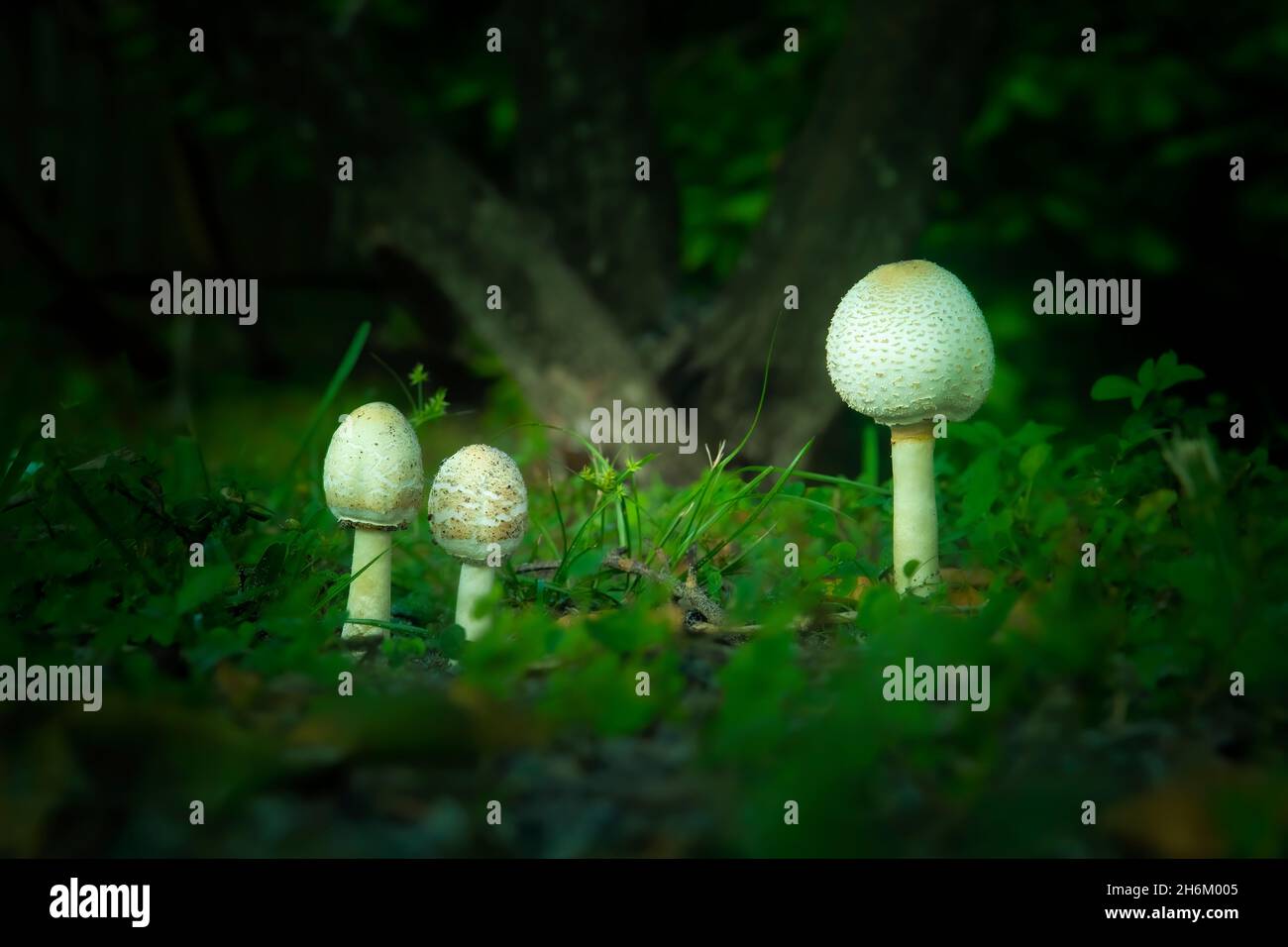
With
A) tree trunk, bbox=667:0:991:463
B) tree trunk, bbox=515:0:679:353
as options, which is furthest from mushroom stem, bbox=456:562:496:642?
tree trunk, bbox=515:0:679:353

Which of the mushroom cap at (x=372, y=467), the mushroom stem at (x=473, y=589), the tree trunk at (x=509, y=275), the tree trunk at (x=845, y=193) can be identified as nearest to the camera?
the mushroom cap at (x=372, y=467)

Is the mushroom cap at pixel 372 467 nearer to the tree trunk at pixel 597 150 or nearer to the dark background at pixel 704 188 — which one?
the dark background at pixel 704 188

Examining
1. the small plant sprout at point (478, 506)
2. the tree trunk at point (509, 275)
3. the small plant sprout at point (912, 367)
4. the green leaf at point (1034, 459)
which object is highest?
the tree trunk at point (509, 275)

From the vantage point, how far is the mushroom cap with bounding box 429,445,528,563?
235 centimetres

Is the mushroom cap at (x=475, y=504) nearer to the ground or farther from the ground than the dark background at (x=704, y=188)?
nearer to the ground

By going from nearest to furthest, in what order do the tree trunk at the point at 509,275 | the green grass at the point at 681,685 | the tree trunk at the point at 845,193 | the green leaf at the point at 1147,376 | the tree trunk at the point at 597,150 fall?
1. the green grass at the point at 681,685
2. the green leaf at the point at 1147,376
3. the tree trunk at the point at 845,193
4. the tree trunk at the point at 509,275
5. the tree trunk at the point at 597,150

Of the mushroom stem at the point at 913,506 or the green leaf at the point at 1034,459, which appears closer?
the mushroom stem at the point at 913,506

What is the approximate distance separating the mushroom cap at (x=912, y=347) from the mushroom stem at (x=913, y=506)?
73mm

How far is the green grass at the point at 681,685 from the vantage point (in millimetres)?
1428

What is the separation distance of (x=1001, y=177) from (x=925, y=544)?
16.0ft

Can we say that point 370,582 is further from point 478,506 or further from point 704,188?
point 704,188

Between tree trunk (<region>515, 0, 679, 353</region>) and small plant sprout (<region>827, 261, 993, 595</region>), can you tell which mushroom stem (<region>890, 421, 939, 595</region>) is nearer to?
small plant sprout (<region>827, 261, 993, 595</region>)

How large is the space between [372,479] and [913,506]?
122 centimetres

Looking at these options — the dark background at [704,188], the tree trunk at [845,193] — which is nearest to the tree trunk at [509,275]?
the dark background at [704,188]
